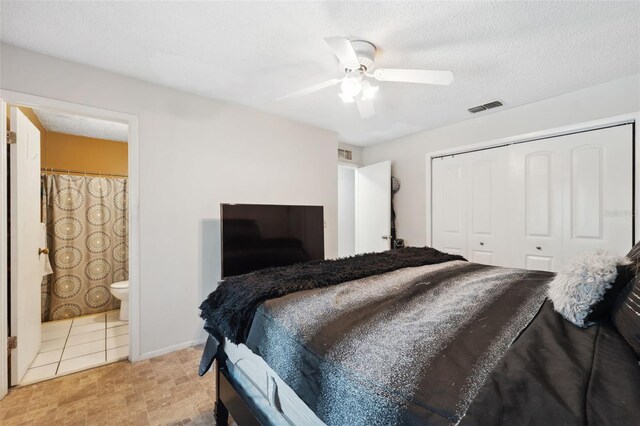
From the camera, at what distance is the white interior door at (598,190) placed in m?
2.29

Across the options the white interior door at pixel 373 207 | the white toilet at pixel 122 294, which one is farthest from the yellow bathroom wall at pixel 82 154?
the white interior door at pixel 373 207

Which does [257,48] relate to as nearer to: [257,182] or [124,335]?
[257,182]

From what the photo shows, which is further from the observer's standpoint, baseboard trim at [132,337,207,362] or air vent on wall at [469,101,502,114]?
air vent on wall at [469,101,502,114]

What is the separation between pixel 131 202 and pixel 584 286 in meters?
2.80

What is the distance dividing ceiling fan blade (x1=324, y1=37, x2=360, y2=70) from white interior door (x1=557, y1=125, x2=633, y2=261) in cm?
230

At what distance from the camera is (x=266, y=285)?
133 centimetres

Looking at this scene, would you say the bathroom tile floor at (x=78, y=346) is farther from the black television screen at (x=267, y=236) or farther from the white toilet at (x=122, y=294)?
the black television screen at (x=267, y=236)

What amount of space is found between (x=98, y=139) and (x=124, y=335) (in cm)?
255

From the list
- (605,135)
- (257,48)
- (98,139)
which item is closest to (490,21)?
(257,48)

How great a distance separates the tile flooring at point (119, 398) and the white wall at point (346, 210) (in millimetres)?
3160

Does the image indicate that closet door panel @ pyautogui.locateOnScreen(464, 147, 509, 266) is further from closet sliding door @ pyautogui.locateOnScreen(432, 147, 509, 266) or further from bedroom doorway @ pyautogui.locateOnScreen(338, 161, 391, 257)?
bedroom doorway @ pyautogui.locateOnScreen(338, 161, 391, 257)

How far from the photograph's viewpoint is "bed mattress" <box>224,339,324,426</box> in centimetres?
94

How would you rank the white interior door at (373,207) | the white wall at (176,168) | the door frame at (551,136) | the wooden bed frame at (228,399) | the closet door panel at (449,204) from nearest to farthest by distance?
the wooden bed frame at (228,399) < the white wall at (176,168) < the door frame at (551,136) < the closet door panel at (449,204) < the white interior door at (373,207)

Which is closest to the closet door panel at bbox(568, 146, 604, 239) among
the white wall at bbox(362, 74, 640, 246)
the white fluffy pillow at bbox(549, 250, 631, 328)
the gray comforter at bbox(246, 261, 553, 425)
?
the white wall at bbox(362, 74, 640, 246)
